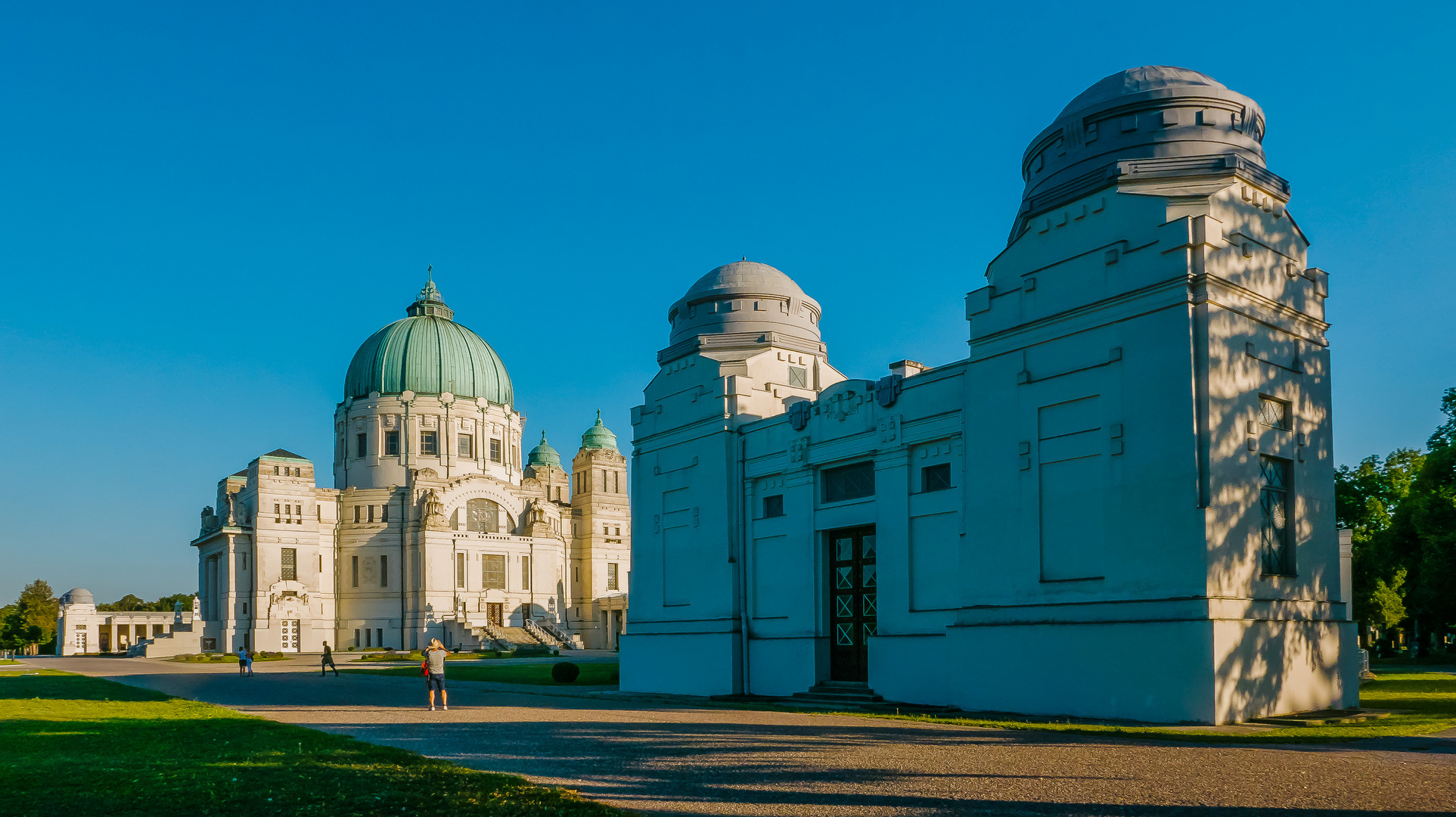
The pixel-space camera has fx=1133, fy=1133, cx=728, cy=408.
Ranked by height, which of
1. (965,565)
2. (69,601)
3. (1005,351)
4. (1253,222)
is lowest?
(69,601)

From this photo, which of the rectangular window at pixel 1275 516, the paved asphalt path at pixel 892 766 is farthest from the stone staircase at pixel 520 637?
the rectangular window at pixel 1275 516

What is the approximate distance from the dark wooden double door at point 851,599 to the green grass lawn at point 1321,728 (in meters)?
4.42

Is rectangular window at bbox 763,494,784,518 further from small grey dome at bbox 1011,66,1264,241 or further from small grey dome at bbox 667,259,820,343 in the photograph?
small grey dome at bbox 1011,66,1264,241

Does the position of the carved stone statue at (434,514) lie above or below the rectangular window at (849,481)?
below

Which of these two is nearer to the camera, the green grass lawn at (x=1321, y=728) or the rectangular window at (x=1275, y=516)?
the green grass lawn at (x=1321, y=728)

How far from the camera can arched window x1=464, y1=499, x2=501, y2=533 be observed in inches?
3570

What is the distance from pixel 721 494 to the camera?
30656 millimetres

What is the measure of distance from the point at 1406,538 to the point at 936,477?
102ft

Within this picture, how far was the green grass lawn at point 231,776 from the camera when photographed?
34.4 ft

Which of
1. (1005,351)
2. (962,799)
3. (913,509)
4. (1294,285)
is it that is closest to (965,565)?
(913,509)

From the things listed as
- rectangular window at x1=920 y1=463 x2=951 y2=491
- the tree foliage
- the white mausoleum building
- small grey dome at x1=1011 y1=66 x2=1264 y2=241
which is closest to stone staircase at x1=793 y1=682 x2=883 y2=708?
rectangular window at x1=920 y1=463 x2=951 y2=491

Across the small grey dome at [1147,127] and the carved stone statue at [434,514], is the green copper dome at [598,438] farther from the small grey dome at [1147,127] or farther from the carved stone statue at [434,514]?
the small grey dome at [1147,127]

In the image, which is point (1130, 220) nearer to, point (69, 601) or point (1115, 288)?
point (1115, 288)

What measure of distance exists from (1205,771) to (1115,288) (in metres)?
10.8
